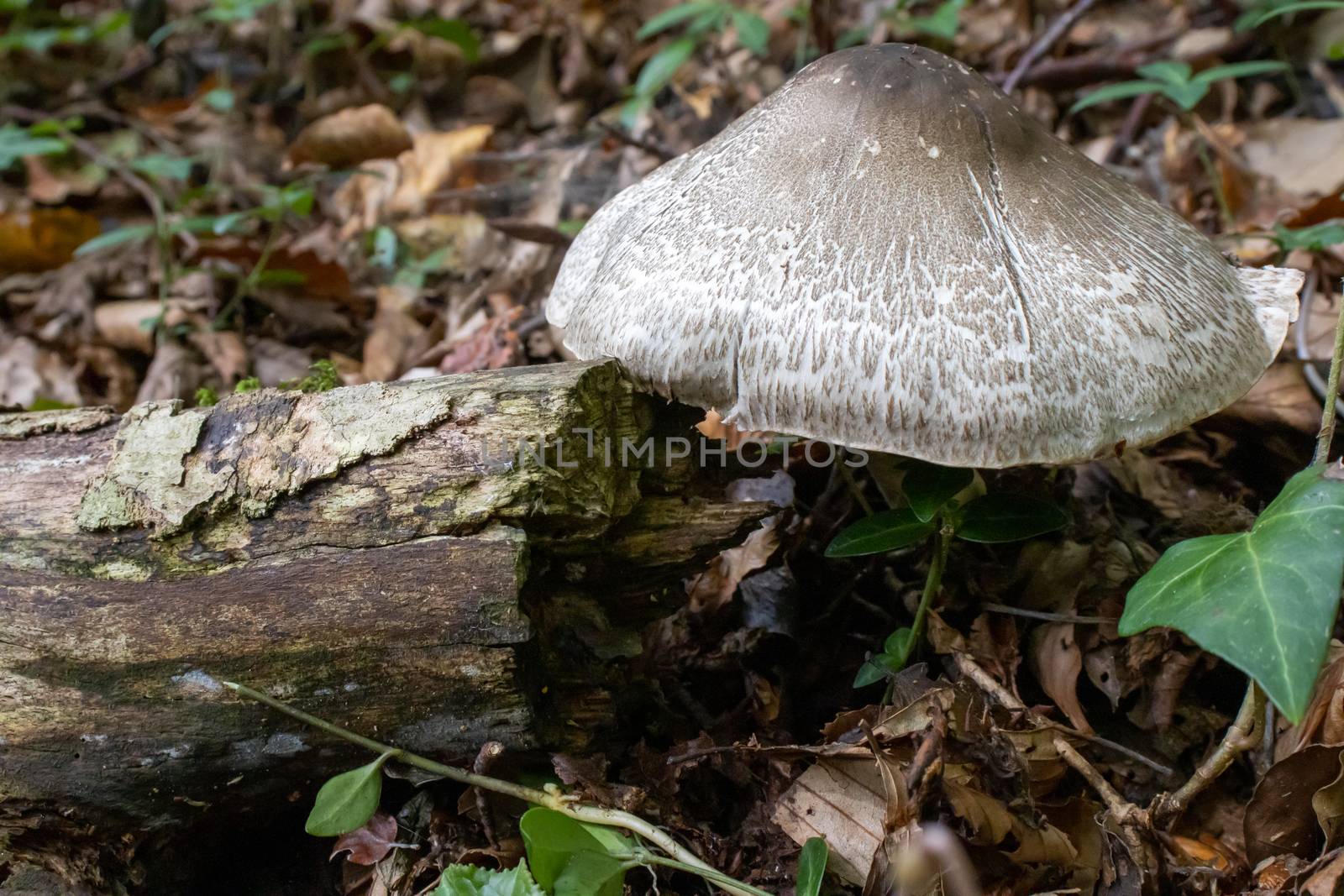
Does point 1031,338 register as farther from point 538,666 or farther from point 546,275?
point 546,275

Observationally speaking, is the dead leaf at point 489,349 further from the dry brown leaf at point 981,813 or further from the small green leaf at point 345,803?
the dry brown leaf at point 981,813

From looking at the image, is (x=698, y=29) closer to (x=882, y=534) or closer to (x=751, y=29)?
(x=751, y=29)

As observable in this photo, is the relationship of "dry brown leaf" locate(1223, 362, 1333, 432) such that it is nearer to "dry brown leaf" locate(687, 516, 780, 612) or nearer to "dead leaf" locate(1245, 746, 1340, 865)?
"dead leaf" locate(1245, 746, 1340, 865)

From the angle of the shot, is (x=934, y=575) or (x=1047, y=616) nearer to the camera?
(x=934, y=575)

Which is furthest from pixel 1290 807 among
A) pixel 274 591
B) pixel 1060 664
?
pixel 274 591

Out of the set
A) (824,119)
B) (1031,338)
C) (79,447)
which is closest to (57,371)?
(79,447)

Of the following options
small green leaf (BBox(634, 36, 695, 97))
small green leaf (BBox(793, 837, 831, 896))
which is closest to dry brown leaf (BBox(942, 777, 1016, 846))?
small green leaf (BBox(793, 837, 831, 896))
